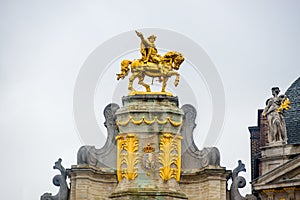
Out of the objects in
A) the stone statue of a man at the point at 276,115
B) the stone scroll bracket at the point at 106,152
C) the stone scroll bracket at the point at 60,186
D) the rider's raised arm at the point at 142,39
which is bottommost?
the stone scroll bracket at the point at 60,186

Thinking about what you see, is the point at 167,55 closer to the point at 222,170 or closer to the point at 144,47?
the point at 144,47

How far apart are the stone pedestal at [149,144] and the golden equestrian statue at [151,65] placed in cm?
114

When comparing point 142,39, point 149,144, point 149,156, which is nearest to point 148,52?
point 142,39

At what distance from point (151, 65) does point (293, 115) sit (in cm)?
1314

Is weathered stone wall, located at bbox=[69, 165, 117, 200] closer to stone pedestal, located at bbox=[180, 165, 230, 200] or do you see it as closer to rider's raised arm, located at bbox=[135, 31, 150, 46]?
stone pedestal, located at bbox=[180, 165, 230, 200]

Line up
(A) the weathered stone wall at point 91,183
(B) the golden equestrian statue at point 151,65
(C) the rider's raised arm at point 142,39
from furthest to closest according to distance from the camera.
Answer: (A) the weathered stone wall at point 91,183, (C) the rider's raised arm at point 142,39, (B) the golden equestrian statue at point 151,65

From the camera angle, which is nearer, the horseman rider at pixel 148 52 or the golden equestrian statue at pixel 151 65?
the golden equestrian statue at pixel 151 65

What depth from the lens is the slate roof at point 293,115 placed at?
205ft

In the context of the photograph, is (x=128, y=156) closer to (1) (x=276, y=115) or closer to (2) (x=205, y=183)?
(2) (x=205, y=183)

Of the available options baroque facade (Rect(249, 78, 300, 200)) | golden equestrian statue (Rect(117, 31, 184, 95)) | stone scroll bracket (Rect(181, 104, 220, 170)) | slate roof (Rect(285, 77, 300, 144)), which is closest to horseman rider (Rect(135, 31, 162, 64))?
golden equestrian statue (Rect(117, 31, 184, 95))

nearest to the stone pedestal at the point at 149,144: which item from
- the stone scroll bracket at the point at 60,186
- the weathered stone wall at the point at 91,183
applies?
the weathered stone wall at the point at 91,183

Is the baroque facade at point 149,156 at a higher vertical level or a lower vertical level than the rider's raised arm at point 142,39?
lower

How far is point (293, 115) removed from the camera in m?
64.8

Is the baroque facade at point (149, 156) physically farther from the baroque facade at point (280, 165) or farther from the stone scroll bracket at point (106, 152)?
the baroque facade at point (280, 165)
